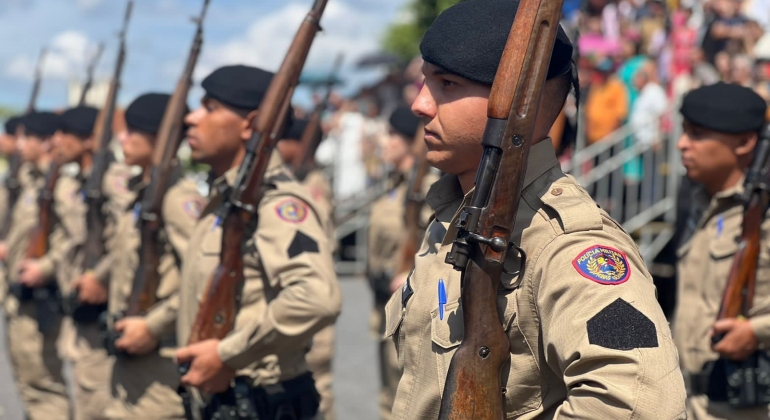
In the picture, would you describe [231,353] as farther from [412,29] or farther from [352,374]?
[412,29]

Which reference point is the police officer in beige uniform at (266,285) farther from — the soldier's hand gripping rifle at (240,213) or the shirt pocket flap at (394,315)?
the shirt pocket flap at (394,315)

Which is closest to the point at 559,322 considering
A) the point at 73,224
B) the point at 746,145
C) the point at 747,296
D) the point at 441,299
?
the point at 441,299

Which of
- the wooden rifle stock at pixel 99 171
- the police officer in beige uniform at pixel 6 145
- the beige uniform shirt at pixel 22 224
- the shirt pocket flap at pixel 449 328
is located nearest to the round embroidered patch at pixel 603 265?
the shirt pocket flap at pixel 449 328

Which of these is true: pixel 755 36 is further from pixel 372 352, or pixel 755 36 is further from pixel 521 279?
pixel 521 279

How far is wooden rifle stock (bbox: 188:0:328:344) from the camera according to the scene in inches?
148

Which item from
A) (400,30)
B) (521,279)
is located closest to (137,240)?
(521,279)

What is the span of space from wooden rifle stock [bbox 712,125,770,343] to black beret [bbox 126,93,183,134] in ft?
11.0

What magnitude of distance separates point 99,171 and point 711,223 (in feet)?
13.6

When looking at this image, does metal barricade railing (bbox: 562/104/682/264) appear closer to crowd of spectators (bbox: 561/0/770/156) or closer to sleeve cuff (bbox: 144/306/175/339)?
crowd of spectators (bbox: 561/0/770/156)

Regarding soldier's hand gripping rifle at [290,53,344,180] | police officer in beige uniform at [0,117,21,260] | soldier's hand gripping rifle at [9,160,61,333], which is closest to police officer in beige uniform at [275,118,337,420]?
soldier's hand gripping rifle at [290,53,344,180]

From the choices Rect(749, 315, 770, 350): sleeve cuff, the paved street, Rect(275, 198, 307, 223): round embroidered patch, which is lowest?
the paved street

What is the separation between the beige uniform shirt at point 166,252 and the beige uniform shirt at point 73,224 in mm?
700

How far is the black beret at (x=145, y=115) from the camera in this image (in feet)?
18.6

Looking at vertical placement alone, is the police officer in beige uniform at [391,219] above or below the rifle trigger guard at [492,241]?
below
